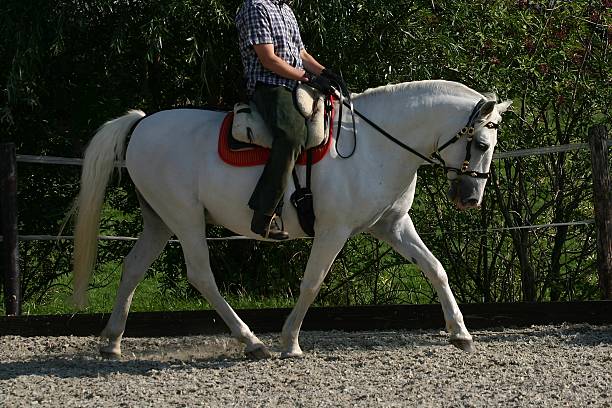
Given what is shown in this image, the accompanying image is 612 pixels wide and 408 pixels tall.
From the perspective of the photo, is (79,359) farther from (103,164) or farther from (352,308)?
(352,308)

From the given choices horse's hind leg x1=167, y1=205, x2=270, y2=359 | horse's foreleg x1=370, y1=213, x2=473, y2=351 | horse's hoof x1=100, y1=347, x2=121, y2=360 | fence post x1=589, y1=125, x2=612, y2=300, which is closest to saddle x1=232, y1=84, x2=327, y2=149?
horse's hind leg x1=167, y1=205, x2=270, y2=359

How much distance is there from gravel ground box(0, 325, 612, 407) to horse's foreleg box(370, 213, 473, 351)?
0.37 ft

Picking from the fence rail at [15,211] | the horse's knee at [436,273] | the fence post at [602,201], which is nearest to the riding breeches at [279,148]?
the horse's knee at [436,273]

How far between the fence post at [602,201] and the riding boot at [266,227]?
244cm

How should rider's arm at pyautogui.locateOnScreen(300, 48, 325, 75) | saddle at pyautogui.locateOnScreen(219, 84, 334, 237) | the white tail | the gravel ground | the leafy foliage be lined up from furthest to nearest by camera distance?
the leafy foliage
the white tail
rider's arm at pyautogui.locateOnScreen(300, 48, 325, 75)
saddle at pyautogui.locateOnScreen(219, 84, 334, 237)
the gravel ground

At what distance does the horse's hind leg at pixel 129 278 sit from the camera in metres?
6.86

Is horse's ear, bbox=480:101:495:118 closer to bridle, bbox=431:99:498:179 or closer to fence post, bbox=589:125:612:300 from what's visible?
bridle, bbox=431:99:498:179

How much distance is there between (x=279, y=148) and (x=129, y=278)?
1420 millimetres

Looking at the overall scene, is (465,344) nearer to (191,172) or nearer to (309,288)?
(309,288)

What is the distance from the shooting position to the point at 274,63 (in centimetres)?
625

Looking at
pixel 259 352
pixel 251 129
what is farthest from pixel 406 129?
pixel 259 352

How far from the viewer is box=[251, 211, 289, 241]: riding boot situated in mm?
6270

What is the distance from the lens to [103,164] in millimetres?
6793

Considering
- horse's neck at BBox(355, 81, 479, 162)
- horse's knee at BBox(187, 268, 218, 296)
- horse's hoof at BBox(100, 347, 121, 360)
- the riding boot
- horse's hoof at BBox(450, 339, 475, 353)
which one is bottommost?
horse's hoof at BBox(100, 347, 121, 360)
